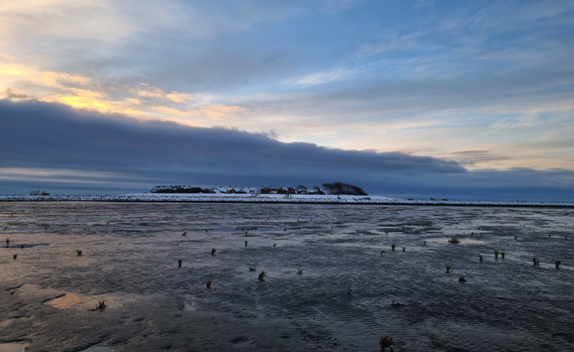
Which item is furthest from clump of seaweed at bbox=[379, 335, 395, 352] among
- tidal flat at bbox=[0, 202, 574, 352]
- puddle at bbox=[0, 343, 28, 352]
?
puddle at bbox=[0, 343, 28, 352]

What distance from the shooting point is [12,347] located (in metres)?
5.99

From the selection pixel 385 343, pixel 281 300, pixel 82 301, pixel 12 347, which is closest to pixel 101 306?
pixel 82 301

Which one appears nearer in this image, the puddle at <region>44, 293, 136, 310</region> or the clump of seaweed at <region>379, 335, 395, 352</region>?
the clump of seaweed at <region>379, 335, 395, 352</region>

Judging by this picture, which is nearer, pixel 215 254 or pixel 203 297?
pixel 203 297

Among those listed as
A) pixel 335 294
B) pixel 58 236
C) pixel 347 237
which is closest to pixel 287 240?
pixel 347 237

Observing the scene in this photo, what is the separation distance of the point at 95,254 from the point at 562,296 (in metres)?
15.4

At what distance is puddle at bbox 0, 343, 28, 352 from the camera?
588 centimetres

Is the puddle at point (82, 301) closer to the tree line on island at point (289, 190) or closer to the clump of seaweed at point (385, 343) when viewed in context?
the clump of seaweed at point (385, 343)

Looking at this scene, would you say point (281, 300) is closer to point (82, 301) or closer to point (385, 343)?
point (385, 343)

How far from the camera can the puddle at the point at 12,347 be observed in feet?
19.3

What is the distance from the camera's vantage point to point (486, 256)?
15.7m

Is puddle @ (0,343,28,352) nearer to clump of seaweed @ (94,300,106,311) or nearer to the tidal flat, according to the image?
the tidal flat

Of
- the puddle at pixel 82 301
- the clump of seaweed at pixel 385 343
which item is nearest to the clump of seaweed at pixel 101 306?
the puddle at pixel 82 301

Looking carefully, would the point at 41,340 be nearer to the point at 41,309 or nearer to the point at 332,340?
the point at 41,309
